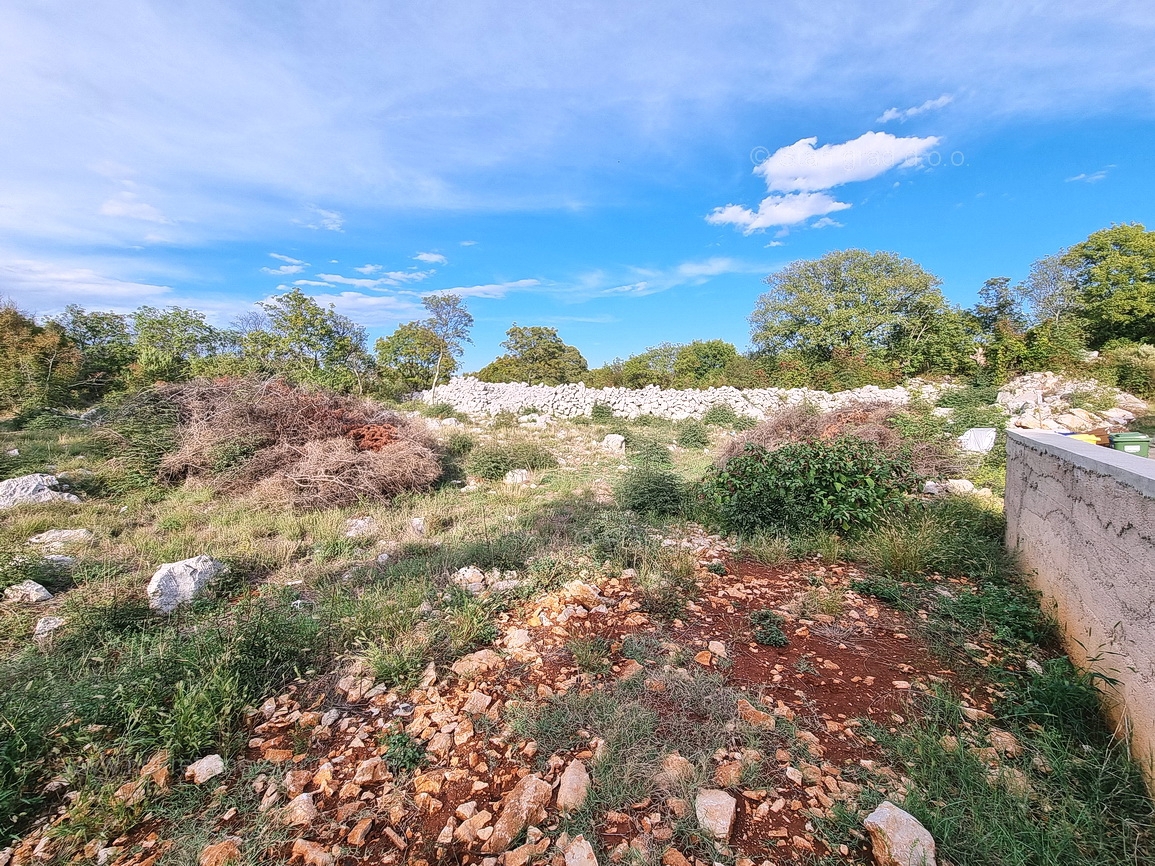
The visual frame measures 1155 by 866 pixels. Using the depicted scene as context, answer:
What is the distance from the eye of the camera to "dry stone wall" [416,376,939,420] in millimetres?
14281

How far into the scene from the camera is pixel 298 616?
9.79ft

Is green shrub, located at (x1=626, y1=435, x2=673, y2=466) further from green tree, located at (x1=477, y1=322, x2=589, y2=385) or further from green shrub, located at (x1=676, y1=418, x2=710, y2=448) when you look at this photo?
green tree, located at (x1=477, y1=322, x2=589, y2=385)

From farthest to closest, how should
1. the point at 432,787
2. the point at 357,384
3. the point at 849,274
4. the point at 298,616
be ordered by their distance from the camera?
the point at 849,274 → the point at 357,384 → the point at 298,616 → the point at 432,787

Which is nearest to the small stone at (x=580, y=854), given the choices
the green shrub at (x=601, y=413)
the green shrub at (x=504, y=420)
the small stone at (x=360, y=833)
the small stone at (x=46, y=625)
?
the small stone at (x=360, y=833)

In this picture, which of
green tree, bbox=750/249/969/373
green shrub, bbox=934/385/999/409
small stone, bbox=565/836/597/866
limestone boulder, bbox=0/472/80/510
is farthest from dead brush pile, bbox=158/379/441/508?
green tree, bbox=750/249/969/373

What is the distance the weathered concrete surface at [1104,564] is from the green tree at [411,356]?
1834 centimetres

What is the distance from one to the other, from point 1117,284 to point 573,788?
27178 millimetres

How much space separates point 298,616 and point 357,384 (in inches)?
531

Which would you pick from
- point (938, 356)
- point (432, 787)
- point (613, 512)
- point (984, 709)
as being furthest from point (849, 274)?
point (432, 787)

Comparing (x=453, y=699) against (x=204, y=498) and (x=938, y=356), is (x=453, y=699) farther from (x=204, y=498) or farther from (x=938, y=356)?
(x=938, y=356)

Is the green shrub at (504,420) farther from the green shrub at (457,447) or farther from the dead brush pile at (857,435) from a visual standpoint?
the dead brush pile at (857,435)

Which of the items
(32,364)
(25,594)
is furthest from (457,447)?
(32,364)

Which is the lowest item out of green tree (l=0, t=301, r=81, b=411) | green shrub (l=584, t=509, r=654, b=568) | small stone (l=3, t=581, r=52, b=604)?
green shrub (l=584, t=509, r=654, b=568)

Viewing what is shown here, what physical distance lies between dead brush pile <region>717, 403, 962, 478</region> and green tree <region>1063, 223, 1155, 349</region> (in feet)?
58.5
